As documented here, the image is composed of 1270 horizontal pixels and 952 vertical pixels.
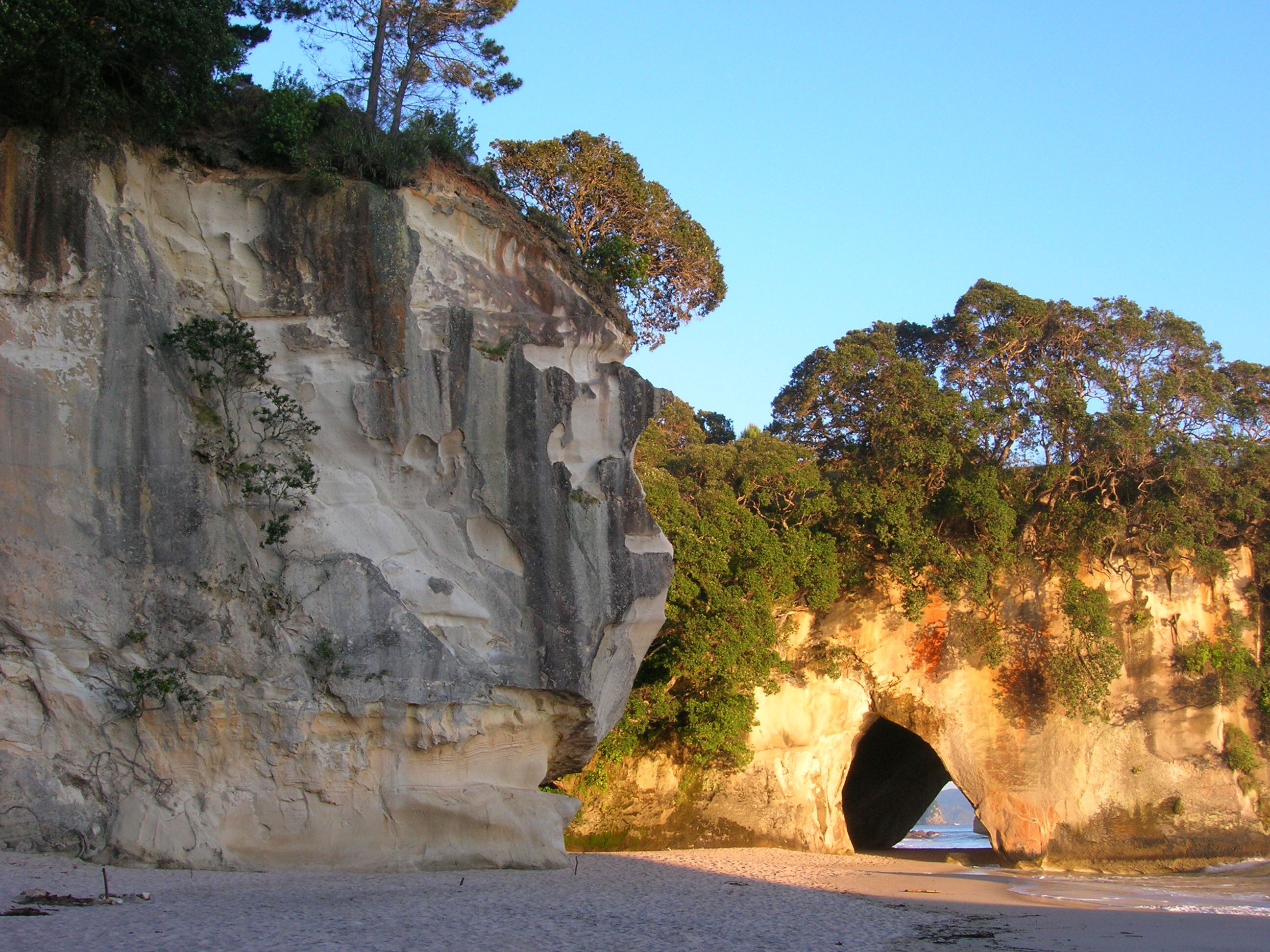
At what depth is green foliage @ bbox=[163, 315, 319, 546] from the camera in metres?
13.8

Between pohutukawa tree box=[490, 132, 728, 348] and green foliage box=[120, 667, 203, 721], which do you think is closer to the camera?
green foliage box=[120, 667, 203, 721]

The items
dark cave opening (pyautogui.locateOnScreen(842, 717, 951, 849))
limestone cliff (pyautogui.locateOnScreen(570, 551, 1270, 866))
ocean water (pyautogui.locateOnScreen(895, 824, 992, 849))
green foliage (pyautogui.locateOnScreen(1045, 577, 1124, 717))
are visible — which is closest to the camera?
limestone cliff (pyautogui.locateOnScreen(570, 551, 1270, 866))

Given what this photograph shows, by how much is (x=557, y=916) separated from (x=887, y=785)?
2355cm

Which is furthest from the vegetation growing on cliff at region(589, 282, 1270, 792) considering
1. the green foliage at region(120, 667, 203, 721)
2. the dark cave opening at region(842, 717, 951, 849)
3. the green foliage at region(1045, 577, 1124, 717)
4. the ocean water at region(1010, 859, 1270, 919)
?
the green foliage at region(120, 667, 203, 721)

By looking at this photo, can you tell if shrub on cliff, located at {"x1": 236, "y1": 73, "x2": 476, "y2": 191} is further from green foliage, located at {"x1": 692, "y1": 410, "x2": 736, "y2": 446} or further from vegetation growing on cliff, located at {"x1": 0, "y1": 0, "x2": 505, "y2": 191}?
green foliage, located at {"x1": 692, "y1": 410, "x2": 736, "y2": 446}

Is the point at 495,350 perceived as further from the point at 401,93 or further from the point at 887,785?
the point at 887,785

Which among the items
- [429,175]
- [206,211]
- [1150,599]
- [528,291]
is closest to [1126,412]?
[1150,599]

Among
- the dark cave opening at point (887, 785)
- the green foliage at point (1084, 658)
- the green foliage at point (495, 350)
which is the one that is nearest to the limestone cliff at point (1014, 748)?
the green foliage at point (1084, 658)

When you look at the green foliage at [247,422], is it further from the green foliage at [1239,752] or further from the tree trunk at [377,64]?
the green foliage at [1239,752]

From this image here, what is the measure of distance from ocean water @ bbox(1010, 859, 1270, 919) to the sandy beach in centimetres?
104

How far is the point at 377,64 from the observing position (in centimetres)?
1789

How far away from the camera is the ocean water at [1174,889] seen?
15.4 metres

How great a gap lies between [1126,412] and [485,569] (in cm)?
1517

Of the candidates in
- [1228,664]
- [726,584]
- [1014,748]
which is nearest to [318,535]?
[726,584]
